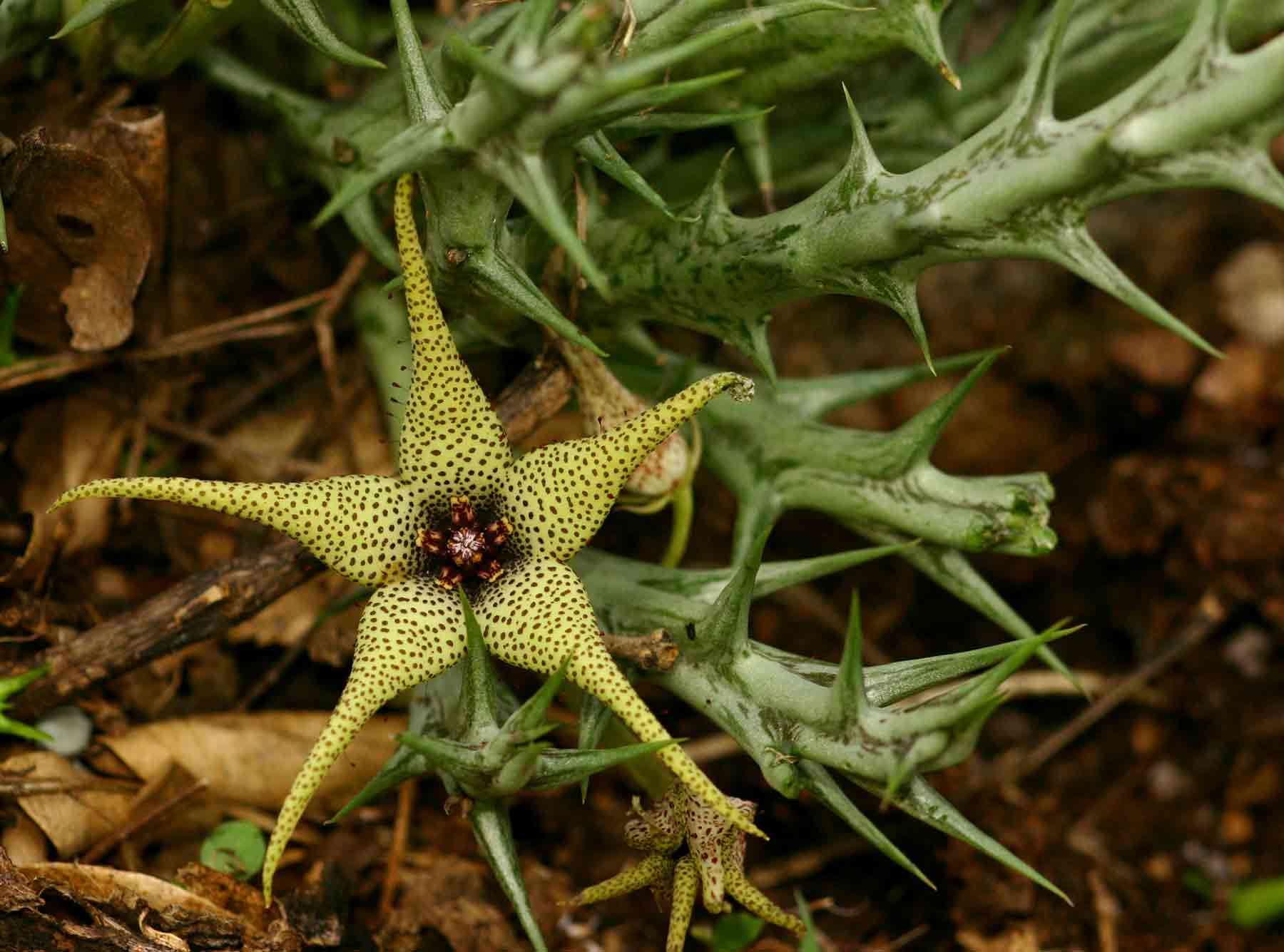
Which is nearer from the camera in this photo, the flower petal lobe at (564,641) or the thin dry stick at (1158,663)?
the flower petal lobe at (564,641)

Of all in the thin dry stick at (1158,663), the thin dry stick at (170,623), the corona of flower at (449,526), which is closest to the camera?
the corona of flower at (449,526)

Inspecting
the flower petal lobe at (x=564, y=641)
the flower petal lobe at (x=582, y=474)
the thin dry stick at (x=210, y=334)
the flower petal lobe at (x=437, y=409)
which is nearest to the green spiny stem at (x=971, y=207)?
the flower petal lobe at (x=582, y=474)

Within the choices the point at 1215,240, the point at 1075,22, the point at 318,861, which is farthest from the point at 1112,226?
the point at 318,861

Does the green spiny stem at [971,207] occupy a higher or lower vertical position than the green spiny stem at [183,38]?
lower

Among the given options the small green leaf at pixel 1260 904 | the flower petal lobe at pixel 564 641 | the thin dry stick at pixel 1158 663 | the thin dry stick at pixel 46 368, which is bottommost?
the thin dry stick at pixel 1158 663

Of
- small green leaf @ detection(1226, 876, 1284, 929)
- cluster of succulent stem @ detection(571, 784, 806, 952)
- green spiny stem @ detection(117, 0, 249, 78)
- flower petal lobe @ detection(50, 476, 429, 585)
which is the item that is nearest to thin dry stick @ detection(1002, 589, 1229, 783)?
small green leaf @ detection(1226, 876, 1284, 929)

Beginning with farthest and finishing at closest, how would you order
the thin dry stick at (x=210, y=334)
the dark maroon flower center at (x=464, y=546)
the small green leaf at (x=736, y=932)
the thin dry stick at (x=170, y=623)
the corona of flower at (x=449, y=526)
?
the thin dry stick at (x=210, y=334)
the small green leaf at (x=736, y=932)
the thin dry stick at (x=170, y=623)
the dark maroon flower center at (x=464, y=546)
the corona of flower at (x=449, y=526)

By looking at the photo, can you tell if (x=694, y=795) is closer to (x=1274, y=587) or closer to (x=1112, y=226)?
(x=1274, y=587)

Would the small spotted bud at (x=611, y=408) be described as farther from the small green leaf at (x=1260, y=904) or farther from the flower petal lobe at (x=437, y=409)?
the small green leaf at (x=1260, y=904)
